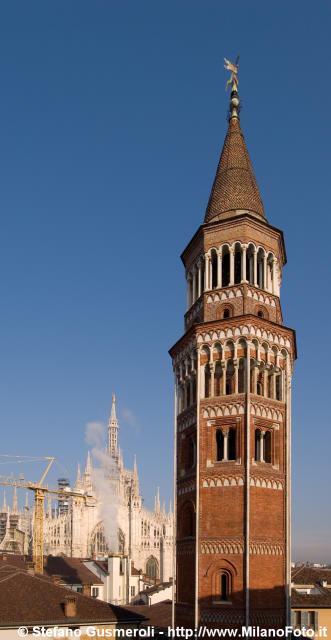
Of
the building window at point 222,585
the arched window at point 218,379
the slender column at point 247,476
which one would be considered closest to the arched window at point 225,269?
the arched window at point 218,379

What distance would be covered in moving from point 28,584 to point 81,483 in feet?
281

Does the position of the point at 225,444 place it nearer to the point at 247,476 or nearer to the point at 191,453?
the point at 247,476

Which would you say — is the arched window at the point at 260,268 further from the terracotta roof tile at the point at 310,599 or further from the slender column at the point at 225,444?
the terracotta roof tile at the point at 310,599

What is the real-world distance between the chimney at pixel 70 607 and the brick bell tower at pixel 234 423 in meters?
5.68

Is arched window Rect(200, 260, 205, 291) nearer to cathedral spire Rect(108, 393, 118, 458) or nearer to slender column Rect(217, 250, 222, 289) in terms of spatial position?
slender column Rect(217, 250, 222, 289)

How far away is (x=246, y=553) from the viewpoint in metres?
28.1

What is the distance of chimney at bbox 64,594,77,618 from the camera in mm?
33406

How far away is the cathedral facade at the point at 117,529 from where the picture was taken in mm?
114062

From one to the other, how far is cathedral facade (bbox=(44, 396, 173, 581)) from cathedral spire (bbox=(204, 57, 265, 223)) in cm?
8808

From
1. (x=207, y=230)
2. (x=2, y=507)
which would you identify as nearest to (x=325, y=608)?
(x=207, y=230)

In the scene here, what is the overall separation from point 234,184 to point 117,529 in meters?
90.9

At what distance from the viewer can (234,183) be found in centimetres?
3538

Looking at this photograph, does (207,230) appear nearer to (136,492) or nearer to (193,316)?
(193,316)

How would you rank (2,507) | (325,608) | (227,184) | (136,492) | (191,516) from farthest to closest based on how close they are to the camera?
1. (2,507)
2. (136,492)
3. (325,608)
4. (227,184)
5. (191,516)
